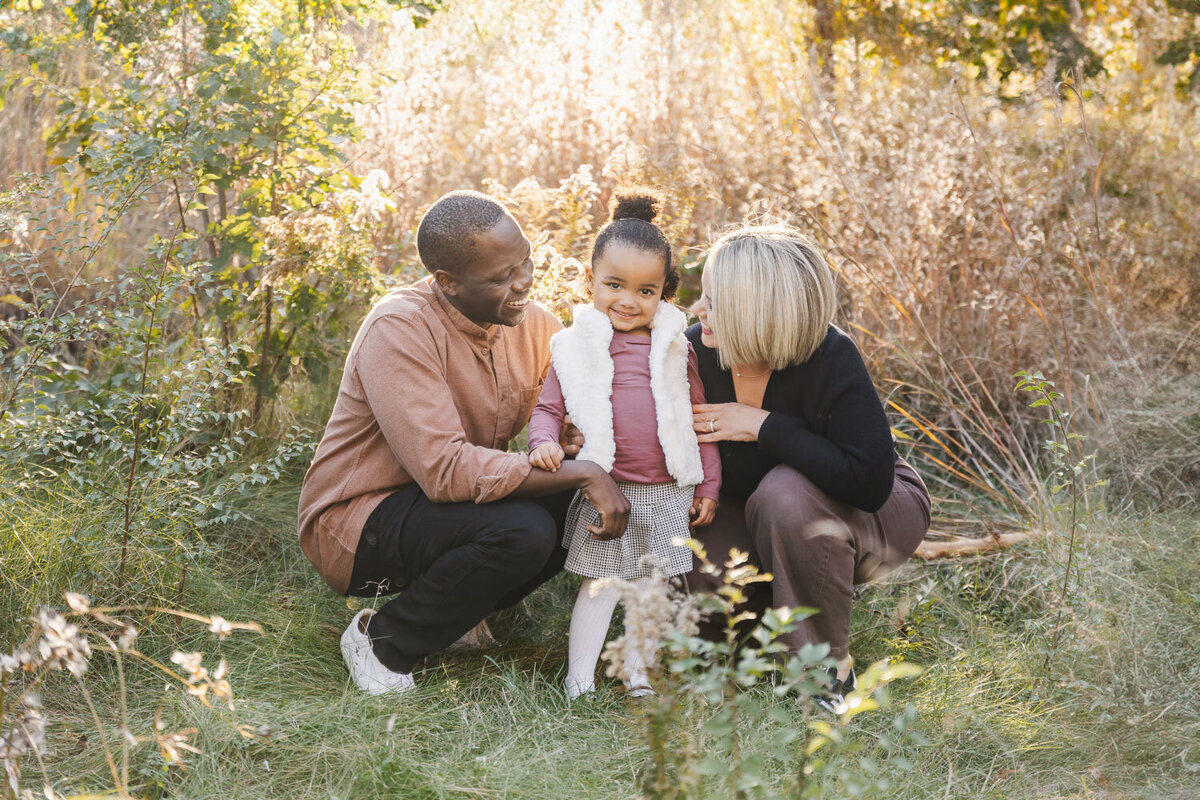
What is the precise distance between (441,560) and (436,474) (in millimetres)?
220

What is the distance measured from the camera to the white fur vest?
8.39ft

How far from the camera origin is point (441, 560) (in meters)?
2.54

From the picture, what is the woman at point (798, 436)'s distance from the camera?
8.24 feet

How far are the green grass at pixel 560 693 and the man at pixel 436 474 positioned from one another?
186 millimetres

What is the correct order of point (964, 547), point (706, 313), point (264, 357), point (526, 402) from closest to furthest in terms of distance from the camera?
point (706, 313) → point (526, 402) → point (964, 547) → point (264, 357)

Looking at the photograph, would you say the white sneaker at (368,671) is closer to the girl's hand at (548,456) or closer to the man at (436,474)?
the man at (436,474)

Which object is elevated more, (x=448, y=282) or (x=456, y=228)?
(x=456, y=228)

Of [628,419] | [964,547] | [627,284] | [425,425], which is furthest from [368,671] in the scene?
[964,547]

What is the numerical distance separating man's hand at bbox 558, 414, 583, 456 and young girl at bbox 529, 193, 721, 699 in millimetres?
18

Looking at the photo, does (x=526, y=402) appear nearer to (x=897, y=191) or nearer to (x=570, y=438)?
(x=570, y=438)

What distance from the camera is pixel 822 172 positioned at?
4.30 meters

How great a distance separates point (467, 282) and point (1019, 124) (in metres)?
3.67

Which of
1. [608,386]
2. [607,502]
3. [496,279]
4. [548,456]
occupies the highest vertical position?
[496,279]

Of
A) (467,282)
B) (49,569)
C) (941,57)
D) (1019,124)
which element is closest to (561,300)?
(467,282)
